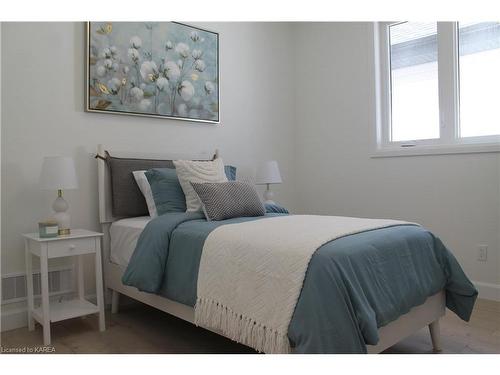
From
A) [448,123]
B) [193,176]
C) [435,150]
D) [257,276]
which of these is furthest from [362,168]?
[257,276]

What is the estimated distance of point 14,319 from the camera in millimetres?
2592

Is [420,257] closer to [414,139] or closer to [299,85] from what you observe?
[414,139]

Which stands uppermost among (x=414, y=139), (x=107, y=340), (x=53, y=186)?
(x=414, y=139)

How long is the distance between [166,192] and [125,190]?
35 centimetres

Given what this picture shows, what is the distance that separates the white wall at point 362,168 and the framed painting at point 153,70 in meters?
1.12

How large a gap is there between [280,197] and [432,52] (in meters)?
1.94

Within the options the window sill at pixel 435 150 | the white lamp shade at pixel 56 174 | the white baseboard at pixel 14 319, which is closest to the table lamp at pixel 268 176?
the window sill at pixel 435 150

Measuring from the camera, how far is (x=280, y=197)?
4.35m

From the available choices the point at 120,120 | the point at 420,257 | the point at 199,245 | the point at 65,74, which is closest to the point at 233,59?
the point at 120,120

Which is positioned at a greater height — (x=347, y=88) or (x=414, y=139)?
(x=347, y=88)

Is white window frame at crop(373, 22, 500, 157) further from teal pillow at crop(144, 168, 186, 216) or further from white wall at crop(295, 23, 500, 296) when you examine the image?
teal pillow at crop(144, 168, 186, 216)

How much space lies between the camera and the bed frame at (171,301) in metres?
1.88

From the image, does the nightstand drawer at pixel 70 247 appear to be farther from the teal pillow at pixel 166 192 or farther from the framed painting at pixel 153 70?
the framed painting at pixel 153 70

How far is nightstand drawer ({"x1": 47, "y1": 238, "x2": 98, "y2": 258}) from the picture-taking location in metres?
2.38
